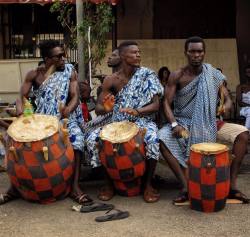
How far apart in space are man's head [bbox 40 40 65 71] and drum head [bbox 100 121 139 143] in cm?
91

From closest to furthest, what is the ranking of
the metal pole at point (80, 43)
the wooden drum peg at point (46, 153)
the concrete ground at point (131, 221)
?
the concrete ground at point (131, 221), the wooden drum peg at point (46, 153), the metal pole at point (80, 43)

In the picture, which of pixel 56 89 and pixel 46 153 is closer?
pixel 46 153

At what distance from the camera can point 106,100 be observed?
5.36m

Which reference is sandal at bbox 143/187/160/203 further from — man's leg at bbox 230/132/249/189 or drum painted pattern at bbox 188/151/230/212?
man's leg at bbox 230/132/249/189

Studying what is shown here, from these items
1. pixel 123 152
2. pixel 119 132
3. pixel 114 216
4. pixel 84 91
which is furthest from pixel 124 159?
pixel 84 91

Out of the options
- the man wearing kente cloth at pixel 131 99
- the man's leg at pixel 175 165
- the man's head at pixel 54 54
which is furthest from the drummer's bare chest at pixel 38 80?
the man's leg at pixel 175 165

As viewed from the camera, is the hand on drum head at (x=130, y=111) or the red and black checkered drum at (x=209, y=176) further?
the hand on drum head at (x=130, y=111)

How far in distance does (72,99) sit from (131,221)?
1.56 m

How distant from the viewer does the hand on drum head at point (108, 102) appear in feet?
17.5

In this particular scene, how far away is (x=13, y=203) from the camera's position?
16.9 feet

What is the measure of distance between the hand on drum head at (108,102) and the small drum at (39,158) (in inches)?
20.7

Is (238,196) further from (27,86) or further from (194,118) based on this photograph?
(27,86)

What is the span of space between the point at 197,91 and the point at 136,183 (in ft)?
3.59

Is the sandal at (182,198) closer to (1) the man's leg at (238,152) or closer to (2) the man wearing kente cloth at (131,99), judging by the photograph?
(2) the man wearing kente cloth at (131,99)
